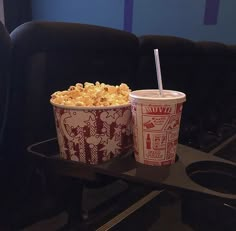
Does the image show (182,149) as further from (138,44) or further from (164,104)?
(138,44)

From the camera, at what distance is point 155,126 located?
0.51 metres

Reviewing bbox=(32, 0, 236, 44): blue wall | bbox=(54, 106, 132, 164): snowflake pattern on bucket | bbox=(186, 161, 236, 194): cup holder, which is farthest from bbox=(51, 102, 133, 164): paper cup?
bbox=(32, 0, 236, 44): blue wall

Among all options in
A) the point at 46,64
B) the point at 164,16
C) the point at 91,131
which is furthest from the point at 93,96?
the point at 164,16

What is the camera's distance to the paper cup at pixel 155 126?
50cm

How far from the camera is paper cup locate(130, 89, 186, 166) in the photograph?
0.50m

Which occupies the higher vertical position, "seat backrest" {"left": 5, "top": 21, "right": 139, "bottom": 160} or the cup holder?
"seat backrest" {"left": 5, "top": 21, "right": 139, "bottom": 160}

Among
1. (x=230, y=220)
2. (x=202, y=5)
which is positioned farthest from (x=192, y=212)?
(x=202, y=5)

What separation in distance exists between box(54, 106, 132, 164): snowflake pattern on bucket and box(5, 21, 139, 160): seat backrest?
189mm

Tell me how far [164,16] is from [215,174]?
6.51ft

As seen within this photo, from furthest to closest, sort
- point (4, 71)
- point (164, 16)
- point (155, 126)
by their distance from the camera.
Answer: point (164, 16), point (4, 71), point (155, 126)

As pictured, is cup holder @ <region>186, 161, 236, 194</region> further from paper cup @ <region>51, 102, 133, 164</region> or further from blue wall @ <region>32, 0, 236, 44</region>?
blue wall @ <region>32, 0, 236, 44</region>

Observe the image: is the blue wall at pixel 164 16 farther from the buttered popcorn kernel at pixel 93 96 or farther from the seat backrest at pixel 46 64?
the buttered popcorn kernel at pixel 93 96

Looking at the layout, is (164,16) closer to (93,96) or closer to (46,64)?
(46,64)

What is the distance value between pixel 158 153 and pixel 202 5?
189cm
